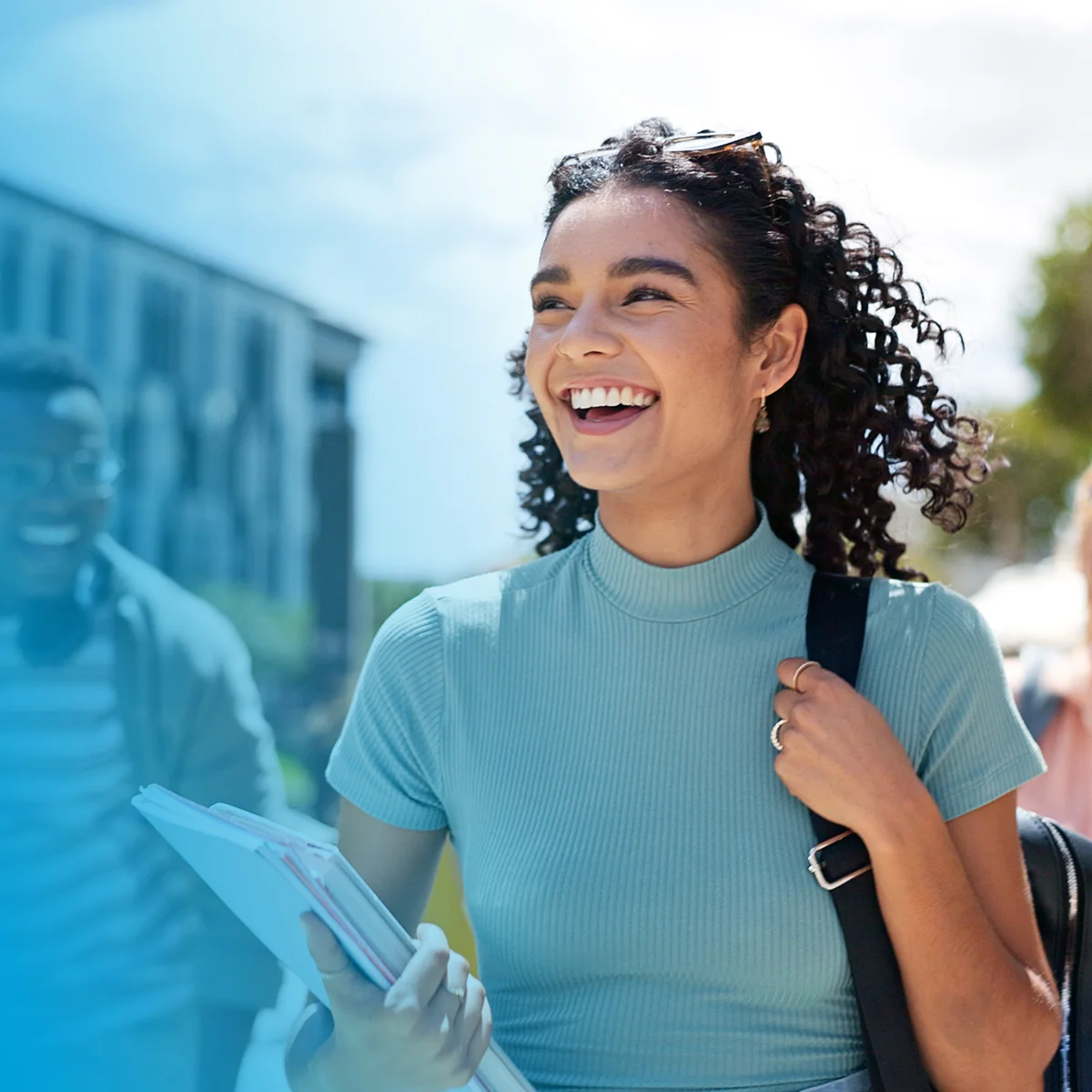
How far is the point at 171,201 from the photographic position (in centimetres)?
233

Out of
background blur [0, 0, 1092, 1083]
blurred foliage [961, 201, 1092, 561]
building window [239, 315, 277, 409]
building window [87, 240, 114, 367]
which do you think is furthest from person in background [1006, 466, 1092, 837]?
blurred foliage [961, 201, 1092, 561]

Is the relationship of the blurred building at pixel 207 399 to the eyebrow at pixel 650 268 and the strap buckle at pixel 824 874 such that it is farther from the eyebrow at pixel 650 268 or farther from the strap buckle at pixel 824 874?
the strap buckle at pixel 824 874

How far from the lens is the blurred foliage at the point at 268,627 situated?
2.39 metres

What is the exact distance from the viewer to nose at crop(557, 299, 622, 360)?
1.48 meters

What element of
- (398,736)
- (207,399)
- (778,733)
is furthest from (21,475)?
(778,733)

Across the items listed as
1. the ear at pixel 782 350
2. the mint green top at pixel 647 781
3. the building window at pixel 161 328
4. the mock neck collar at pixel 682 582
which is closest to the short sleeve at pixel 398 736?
the mint green top at pixel 647 781

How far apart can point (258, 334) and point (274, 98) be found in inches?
20.7

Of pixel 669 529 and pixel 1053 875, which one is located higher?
pixel 669 529

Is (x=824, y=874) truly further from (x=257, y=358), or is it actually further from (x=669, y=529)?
(x=257, y=358)

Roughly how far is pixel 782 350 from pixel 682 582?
0.36 metres

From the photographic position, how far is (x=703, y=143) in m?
1.60

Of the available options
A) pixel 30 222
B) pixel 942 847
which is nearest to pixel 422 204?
pixel 30 222

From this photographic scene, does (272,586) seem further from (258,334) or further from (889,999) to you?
(889,999)

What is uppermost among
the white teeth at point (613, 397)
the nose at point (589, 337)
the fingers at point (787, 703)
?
the nose at point (589, 337)
